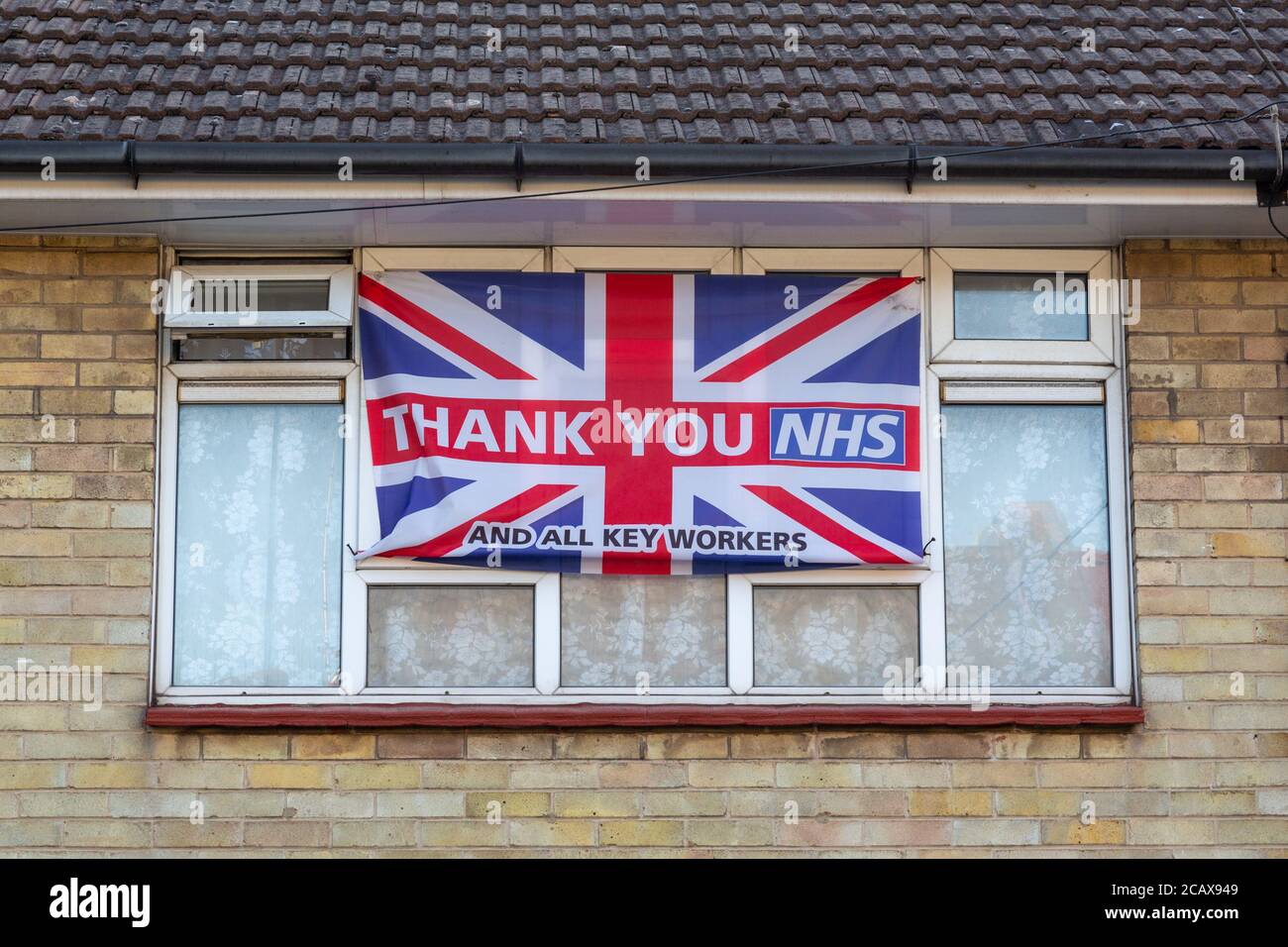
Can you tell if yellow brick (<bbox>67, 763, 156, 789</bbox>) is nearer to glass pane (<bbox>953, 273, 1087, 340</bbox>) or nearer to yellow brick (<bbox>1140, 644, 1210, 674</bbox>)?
glass pane (<bbox>953, 273, 1087, 340</bbox>)

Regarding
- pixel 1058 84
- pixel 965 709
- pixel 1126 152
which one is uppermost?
pixel 1058 84

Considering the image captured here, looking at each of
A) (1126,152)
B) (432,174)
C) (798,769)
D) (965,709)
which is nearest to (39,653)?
(432,174)

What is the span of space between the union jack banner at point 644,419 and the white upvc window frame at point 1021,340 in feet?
0.45

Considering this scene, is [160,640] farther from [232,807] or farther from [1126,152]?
[1126,152]

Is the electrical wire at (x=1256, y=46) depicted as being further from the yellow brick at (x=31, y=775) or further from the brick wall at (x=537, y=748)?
the yellow brick at (x=31, y=775)

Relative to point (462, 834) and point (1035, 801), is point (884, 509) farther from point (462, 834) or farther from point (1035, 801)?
point (462, 834)

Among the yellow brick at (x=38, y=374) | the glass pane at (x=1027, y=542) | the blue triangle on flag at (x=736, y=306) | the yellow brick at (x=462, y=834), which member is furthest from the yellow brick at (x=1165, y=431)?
the yellow brick at (x=38, y=374)

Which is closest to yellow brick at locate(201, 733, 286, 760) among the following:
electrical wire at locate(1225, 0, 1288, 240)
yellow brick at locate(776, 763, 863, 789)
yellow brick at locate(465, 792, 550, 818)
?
yellow brick at locate(465, 792, 550, 818)

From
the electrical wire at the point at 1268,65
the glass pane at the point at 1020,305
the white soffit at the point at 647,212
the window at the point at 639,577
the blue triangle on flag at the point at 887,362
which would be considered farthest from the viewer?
the glass pane at the point at 1020,305

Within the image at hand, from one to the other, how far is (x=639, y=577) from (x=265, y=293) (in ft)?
6.97

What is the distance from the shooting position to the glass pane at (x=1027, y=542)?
611 cm

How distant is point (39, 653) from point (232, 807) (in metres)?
1.06

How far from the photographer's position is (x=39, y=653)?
5.86m

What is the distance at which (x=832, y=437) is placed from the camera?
607 centimetres
